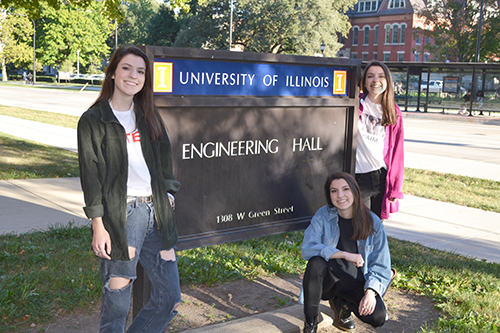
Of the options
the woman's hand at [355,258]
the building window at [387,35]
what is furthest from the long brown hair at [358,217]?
the building window at [387,35]

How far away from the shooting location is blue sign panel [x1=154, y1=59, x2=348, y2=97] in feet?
9.74

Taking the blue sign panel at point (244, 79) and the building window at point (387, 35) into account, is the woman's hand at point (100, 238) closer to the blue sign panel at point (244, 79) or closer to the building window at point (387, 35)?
the blue sign panel at point (244, 79)

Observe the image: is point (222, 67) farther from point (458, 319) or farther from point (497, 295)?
point (497, 295)

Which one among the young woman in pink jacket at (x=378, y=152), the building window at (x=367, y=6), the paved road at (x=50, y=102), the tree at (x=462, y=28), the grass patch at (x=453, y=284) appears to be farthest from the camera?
the building window at (x=367, y=6)

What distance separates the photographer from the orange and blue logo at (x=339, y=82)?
4008mm

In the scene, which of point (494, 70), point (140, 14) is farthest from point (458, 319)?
point (140, 14)

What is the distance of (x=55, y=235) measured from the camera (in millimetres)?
5188

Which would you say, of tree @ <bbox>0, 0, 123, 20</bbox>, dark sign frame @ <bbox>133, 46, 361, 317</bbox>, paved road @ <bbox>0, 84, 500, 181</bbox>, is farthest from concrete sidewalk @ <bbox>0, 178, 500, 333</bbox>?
paved road @ <bbox>0, 84, 500, 181</bbox>

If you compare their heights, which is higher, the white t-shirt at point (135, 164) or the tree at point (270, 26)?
the tree at point (270, 26)

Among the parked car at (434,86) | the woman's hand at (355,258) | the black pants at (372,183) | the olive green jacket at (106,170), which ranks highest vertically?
the parked car at (434,86)

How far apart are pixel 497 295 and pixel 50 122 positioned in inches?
576

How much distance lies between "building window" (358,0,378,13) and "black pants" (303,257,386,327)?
71.4 meters

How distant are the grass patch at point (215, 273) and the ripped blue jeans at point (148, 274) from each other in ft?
3.45

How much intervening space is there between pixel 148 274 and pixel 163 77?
3.56 ft
